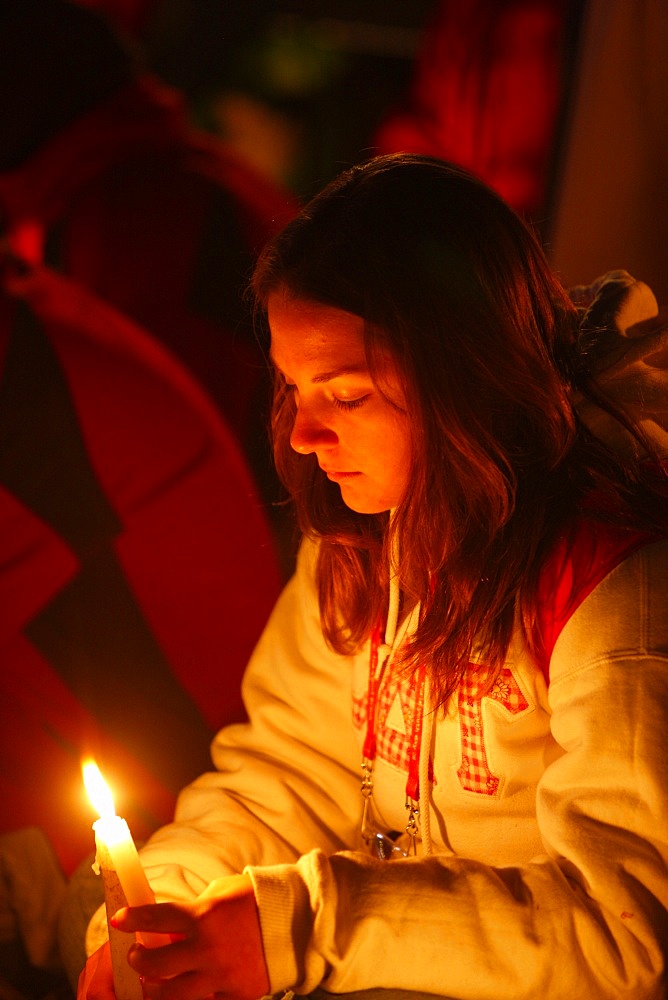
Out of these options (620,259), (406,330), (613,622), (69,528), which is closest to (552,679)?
(613,622)

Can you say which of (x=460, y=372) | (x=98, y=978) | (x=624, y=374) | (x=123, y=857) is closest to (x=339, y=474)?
(x=460, y=372)

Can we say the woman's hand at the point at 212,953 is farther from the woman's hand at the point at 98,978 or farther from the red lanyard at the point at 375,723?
the red lanyard at the point at 375,723

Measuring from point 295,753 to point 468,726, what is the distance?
0.97 ft

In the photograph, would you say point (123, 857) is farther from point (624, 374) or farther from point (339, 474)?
point (624, 374)

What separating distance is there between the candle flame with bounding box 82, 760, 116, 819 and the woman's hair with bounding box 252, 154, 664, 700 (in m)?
0.34

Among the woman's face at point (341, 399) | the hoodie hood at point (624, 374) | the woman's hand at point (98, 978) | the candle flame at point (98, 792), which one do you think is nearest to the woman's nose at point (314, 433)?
the woman's face at point (341, 399)

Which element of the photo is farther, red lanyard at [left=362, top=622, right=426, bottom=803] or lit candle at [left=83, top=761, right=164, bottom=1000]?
red lanyard at [left=362, top=622, right=426, bottom=803]

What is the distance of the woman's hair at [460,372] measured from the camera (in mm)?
938

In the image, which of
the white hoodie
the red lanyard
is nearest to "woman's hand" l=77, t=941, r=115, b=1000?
the white hoodie

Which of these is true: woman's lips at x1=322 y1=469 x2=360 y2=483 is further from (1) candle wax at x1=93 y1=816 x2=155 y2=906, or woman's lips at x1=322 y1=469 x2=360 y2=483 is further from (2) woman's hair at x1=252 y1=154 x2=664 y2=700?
(1) candle wax at x1=93 y1=816 x2=155 y2=906

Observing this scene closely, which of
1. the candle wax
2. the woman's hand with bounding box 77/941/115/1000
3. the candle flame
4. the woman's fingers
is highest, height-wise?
the candle flame

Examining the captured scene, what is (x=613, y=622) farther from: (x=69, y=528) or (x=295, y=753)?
(x=69, y=528)

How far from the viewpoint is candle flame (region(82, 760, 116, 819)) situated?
0.91m

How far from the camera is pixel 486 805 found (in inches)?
42.3
